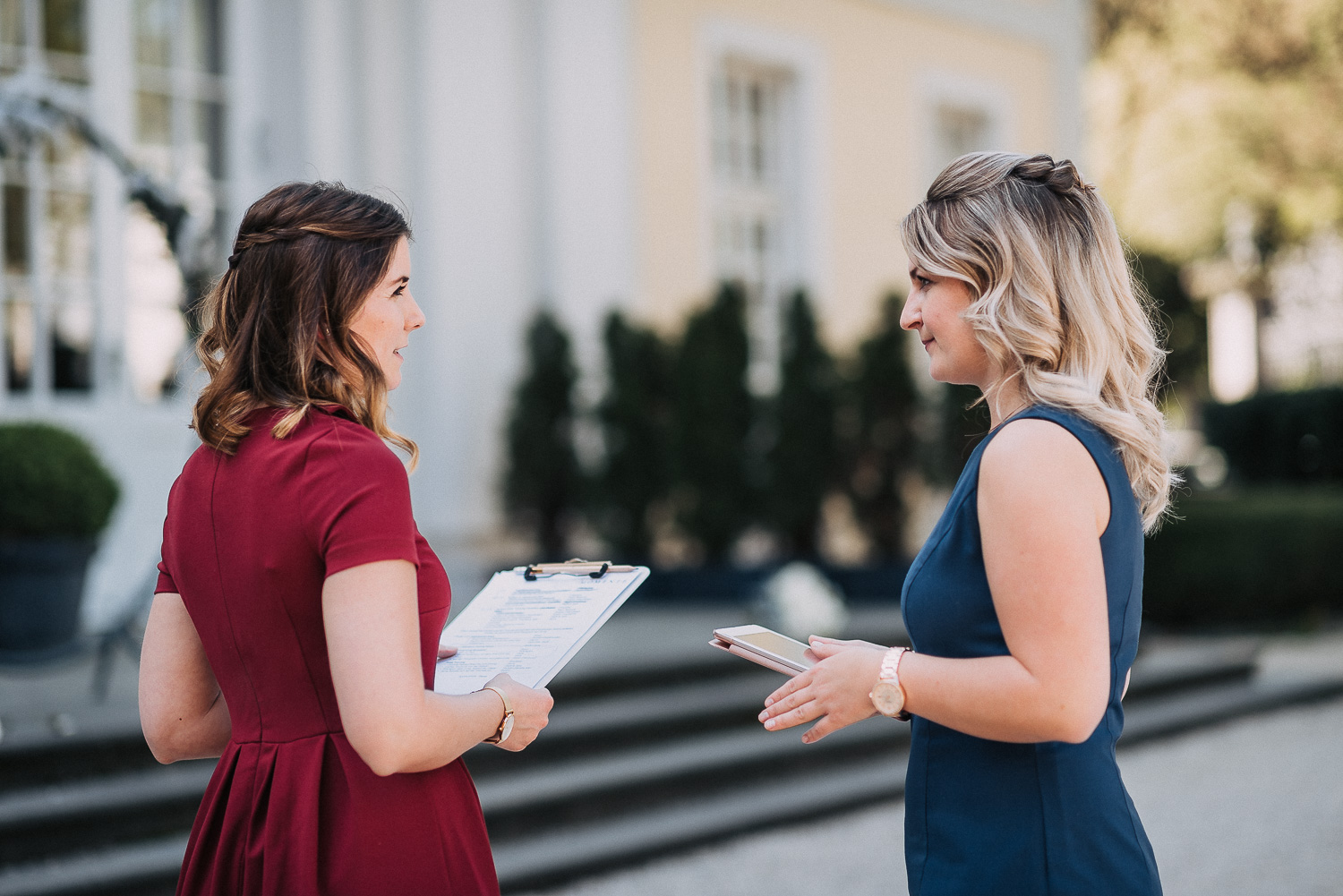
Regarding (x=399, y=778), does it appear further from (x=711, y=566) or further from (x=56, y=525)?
(x=711, y=566)

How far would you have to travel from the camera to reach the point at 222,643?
1.57m

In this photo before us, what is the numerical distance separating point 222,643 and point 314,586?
0.58 ft

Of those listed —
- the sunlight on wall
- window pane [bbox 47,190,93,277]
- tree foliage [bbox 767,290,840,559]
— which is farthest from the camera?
tree foliage [bbox 767,290,840,559]

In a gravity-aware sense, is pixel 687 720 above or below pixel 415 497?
below

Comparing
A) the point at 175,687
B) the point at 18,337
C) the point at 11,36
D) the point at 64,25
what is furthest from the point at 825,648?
the point at 64,25

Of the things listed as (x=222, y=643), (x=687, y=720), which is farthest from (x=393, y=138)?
(x=222, y=643)

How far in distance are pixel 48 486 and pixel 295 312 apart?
4120 mm

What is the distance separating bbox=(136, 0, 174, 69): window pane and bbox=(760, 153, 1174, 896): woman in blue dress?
647cm

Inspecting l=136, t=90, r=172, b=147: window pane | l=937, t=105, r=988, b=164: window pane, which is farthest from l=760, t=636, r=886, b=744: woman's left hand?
l=937, t=105, r=988, b=164: window pane

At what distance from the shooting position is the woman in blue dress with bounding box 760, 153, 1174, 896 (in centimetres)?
148

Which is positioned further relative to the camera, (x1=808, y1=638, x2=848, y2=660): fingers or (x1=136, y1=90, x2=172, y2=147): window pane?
(x1=136, y1=90, x2=172, y2=147): window pane

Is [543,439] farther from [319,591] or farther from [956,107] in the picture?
[319,591]

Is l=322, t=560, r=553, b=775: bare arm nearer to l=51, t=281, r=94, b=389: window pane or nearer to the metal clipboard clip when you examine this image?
the metal clipboard clip

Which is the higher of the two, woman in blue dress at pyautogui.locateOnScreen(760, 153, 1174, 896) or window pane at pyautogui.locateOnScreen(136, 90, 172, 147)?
window pane at pyautogui.locateOnScreen(136, 90, 172, 147)
